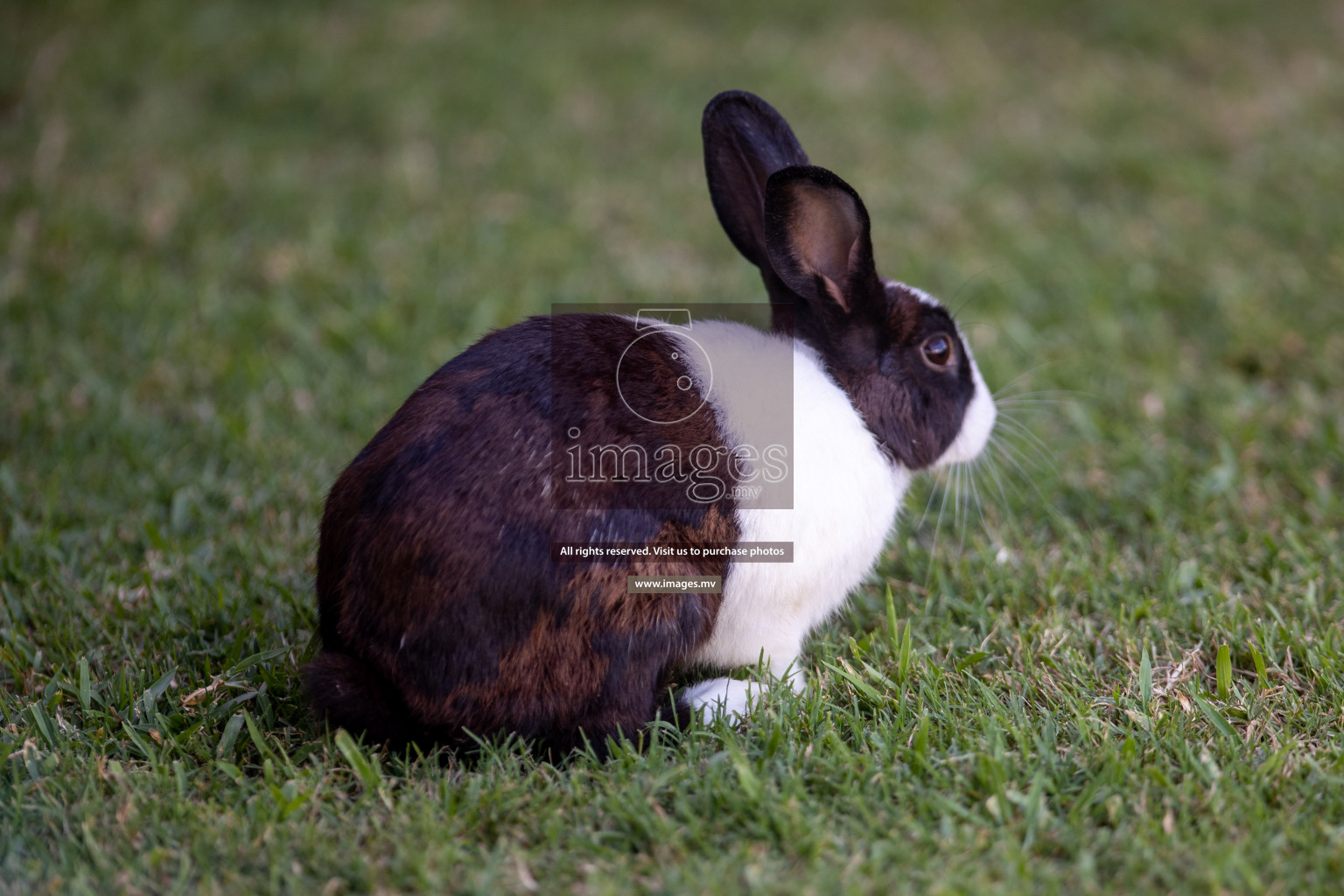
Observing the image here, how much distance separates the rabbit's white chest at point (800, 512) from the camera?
2.62 metres

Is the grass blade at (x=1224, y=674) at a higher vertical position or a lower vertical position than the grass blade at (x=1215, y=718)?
A: higher

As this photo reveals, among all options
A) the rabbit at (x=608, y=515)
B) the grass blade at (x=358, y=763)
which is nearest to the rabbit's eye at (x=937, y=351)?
the rabbit at (x=608, y=515)

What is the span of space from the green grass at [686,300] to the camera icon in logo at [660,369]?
72 cm

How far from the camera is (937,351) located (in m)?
3.00

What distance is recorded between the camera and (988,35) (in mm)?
8359

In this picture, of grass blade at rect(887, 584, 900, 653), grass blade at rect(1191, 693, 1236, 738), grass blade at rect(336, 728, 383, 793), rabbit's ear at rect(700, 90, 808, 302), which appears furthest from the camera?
rabbit's ear at rect(700, 90, 808, 302)

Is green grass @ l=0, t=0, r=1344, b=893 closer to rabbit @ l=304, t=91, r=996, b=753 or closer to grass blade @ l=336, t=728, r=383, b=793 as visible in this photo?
grass blade @ l=336, t=728, r=383, b=793

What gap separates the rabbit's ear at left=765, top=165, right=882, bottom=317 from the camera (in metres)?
2.65

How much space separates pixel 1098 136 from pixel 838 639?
4794mm

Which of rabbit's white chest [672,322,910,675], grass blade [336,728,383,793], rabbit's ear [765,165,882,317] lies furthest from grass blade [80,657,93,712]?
rabbit's ear [765,165,882,317]

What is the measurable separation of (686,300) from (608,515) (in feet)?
9.30

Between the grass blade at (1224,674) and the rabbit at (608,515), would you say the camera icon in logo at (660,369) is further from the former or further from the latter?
the grass blade at (1224,674)

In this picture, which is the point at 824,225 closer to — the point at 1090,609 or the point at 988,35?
the point at 1090,609

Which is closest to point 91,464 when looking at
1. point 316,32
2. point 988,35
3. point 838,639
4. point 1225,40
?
point 838,639
